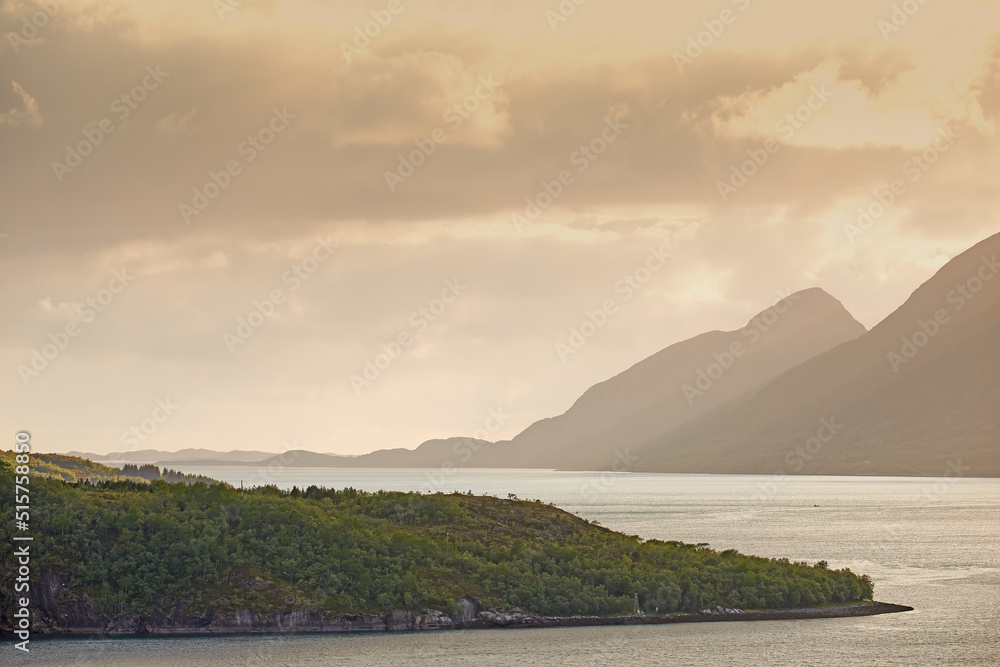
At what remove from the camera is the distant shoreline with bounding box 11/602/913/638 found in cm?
13712

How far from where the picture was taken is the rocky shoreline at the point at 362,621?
137375 millimetres

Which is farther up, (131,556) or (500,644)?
(131,556)

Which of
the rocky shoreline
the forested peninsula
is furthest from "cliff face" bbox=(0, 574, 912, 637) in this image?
the forested peninsula

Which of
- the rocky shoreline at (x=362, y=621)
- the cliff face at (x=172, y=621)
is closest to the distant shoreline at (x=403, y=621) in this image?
the rocky shoreline at (x=362, y=621)

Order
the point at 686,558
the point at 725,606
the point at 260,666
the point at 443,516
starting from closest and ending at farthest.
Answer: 1. the point at 260,666
2. the point at 725,606
3. the point at 686,558
4. the point at 443,516

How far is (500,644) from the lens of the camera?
13100 cm

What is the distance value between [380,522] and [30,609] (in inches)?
2128

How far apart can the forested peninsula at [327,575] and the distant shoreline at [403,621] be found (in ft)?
0.66

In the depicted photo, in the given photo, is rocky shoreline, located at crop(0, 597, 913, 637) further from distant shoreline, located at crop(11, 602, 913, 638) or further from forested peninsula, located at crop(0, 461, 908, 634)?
forested peninsula, located at crop(0, 461, 908, 634)

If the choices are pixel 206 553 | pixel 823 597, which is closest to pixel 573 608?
pixel 823 597

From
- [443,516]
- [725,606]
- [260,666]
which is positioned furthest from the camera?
[443,516]

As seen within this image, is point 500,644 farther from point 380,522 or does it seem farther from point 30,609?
point 30,609

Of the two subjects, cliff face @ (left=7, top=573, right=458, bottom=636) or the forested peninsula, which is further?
the forested peninsula

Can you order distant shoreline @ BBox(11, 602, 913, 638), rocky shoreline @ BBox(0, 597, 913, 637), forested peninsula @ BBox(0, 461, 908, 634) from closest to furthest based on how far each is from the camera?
distant shoreline @ BBox(11, 602, 913, 638)
rocky shoreline @ BBox(0, 597, 913, 637)
forested peninsula @ BBox(0, 461, 908, 634)
